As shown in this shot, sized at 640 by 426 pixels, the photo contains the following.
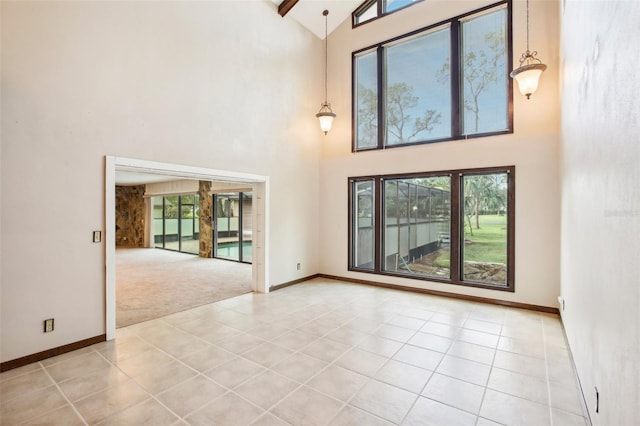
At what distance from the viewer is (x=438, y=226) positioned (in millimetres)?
5125

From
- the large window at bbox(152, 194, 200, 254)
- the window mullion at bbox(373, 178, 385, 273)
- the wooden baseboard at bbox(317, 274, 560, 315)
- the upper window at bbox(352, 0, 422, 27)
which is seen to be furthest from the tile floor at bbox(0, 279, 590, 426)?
the large window at bbox(152, 194, 200, 254)

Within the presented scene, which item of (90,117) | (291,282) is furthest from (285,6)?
(291,282)

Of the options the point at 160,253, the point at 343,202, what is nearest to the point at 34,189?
the point at 343,202

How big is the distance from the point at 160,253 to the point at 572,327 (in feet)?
34.4

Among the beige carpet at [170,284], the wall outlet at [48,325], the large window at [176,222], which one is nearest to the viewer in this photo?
the wall outlet at [48,325]

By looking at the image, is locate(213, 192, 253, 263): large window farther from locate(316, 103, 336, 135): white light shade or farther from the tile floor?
the tile floor

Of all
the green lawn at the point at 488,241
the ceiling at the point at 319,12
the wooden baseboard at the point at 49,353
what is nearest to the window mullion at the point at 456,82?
the green lawn at the point at 488,241

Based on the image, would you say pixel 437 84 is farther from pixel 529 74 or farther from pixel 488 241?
pixel 488 241

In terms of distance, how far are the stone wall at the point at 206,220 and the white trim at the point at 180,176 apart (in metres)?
4.25

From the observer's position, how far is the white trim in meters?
3.36

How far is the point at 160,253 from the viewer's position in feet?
33.2

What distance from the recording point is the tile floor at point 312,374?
2.15 m

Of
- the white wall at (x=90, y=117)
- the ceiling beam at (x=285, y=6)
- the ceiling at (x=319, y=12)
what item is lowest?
the white wall at (x=90, y=117)

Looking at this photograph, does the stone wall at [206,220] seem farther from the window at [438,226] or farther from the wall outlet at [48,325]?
the wall outlet at [48,325]
